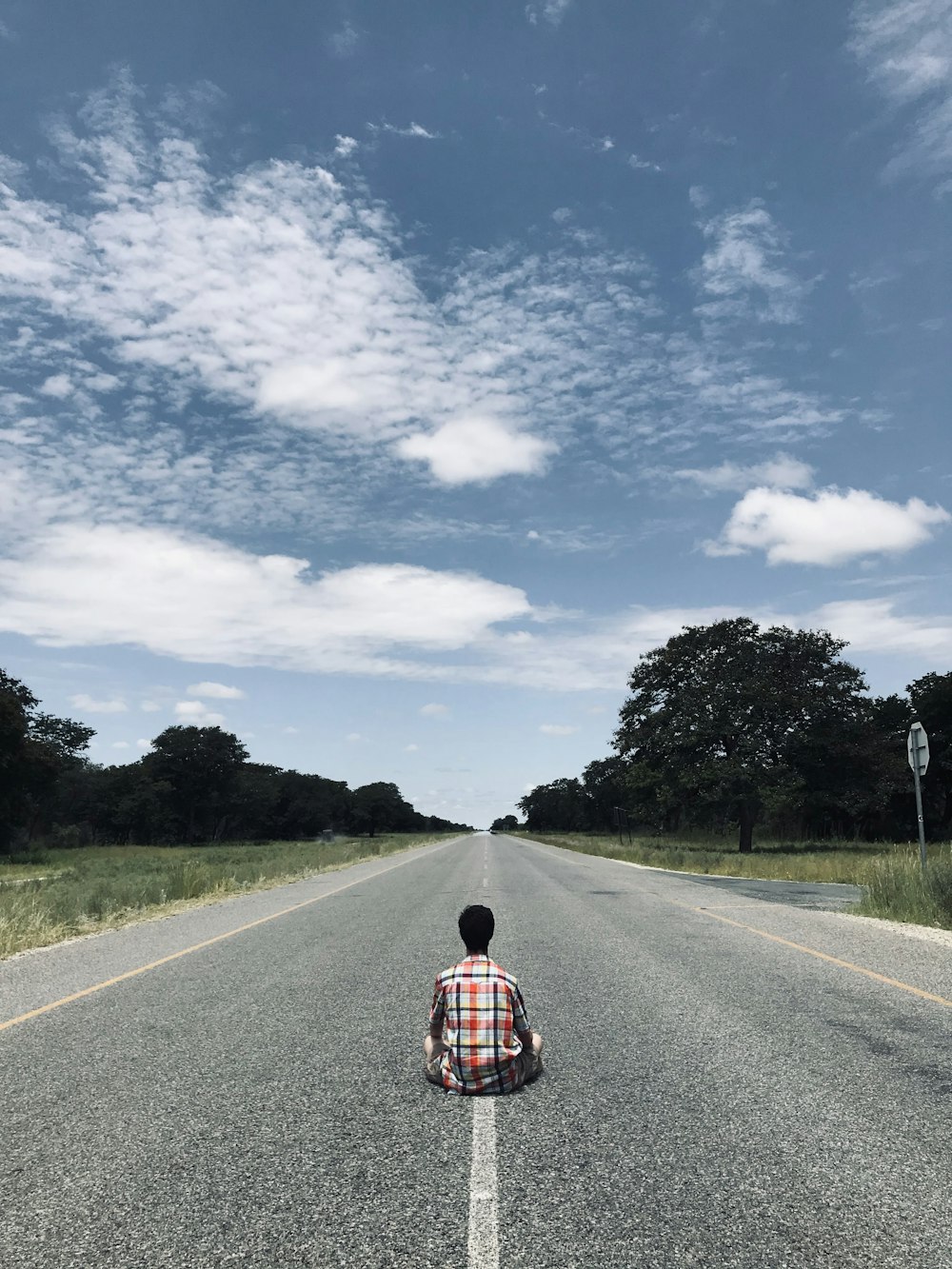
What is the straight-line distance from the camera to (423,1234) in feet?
11.9

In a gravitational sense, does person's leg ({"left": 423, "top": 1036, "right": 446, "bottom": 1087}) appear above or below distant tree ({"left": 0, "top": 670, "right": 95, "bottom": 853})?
below

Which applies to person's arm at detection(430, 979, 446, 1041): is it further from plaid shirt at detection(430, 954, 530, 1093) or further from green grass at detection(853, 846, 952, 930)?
green grass at detection(853, 846, 952, 930)

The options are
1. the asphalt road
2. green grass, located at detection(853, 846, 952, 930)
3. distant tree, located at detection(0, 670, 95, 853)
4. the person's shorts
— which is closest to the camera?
the asphalt road

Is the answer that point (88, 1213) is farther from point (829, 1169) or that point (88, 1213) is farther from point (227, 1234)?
point (829, 1169)

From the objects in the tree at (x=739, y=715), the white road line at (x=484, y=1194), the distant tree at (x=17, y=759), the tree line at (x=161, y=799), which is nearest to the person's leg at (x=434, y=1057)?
the white road line at (x=484, y=1194)

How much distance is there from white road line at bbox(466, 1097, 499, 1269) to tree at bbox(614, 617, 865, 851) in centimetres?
3514

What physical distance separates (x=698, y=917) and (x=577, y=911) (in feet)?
7.98

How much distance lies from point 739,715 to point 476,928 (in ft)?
126

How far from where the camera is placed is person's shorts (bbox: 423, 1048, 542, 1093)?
18.2 ft

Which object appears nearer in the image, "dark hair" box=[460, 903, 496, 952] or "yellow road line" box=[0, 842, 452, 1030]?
"dark hair" box=[460, 903, 496, 952]

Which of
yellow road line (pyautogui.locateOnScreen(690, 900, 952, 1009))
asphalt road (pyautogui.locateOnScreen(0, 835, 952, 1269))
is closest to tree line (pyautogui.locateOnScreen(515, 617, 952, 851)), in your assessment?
yellow road line (pyautogui.locateOnScreen(690, 900, 952, 1009))

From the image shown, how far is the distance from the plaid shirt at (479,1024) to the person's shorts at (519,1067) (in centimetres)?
3

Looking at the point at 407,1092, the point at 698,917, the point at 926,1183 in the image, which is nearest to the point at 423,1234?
the point at 407,1092

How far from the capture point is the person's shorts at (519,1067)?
554cm
